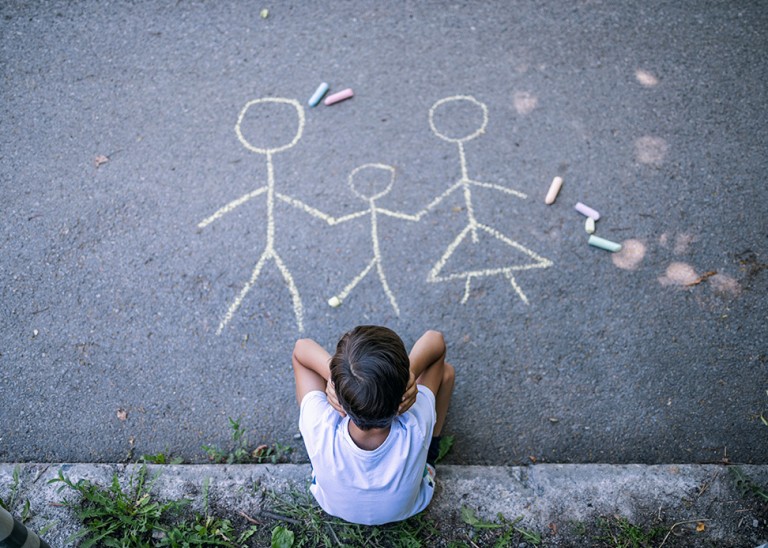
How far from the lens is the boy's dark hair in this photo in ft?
6.43

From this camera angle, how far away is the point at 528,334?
304 cm

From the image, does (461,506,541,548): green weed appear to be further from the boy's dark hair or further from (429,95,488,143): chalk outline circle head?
(429,95,488,143): chalk outline circle head

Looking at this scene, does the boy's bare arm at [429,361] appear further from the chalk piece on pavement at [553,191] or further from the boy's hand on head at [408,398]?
the chalk piece on pavement at [553,191]

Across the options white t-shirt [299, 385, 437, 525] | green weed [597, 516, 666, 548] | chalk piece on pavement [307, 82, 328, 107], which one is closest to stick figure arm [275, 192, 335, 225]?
chalk piece on pavement [307, 82, 328, 107]

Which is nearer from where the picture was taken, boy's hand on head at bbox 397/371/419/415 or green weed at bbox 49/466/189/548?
boy's hand on head at bbox 397/371/419/415

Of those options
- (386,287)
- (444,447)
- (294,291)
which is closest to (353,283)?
(386,287)

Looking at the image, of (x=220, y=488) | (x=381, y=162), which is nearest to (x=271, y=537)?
(x=220, y=488)

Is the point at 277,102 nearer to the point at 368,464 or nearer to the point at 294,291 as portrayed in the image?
the point at 294,291

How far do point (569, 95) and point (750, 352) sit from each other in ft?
6.00

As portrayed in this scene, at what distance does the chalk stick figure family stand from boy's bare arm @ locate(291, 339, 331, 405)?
Result: 33 cm

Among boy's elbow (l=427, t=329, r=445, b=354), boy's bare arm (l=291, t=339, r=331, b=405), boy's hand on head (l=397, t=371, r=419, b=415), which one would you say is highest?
boy's hand on head (l=397, t=371, r=419, b=415)

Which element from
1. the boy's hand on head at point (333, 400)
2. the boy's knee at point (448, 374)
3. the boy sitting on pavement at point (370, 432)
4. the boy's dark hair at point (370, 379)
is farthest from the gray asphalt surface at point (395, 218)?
the boy's dark hair at point (370, 379)

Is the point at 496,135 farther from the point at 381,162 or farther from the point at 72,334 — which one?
the point at 72,334

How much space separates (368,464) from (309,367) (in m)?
0.69
